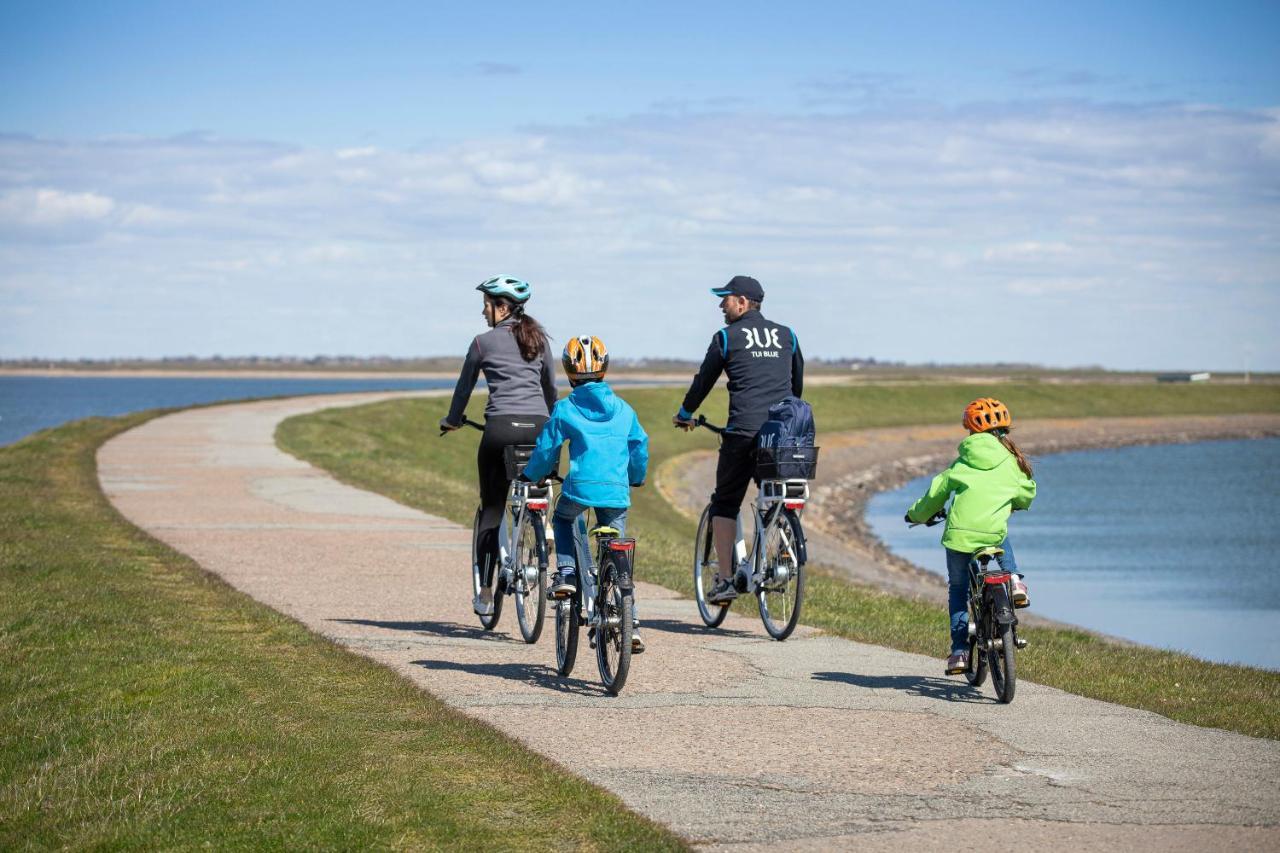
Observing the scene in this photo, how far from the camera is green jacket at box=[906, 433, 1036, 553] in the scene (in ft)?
29.6

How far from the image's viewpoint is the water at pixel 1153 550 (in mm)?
24250

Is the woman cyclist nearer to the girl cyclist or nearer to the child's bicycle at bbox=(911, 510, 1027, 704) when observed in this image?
the girl cyclist

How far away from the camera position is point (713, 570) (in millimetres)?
12086

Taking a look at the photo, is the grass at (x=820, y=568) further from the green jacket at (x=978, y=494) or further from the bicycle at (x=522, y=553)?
the bicycle at (x=522, y=553)

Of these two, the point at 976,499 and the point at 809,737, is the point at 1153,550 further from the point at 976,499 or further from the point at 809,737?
the point at 809,737

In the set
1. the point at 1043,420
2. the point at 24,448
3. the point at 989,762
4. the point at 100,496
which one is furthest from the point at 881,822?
the point at 1043,420

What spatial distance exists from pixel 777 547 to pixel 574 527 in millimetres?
2157

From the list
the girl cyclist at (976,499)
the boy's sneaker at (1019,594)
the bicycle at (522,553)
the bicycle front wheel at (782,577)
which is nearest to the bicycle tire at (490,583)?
the bicycle at (522,553)

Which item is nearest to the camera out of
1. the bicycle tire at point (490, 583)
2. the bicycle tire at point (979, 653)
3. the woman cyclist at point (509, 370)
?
the bicycle tire at point (979, 653)

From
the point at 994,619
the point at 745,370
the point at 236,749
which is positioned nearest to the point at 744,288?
the point at 745,370

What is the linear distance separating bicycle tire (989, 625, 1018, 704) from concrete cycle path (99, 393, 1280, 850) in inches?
4.1

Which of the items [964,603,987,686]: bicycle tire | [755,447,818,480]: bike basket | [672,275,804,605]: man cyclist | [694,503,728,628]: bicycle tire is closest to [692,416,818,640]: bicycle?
[755,447,818,480]: bike basket

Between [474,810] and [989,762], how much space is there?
250 cm

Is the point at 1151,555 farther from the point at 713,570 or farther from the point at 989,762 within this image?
the point at 989,762
